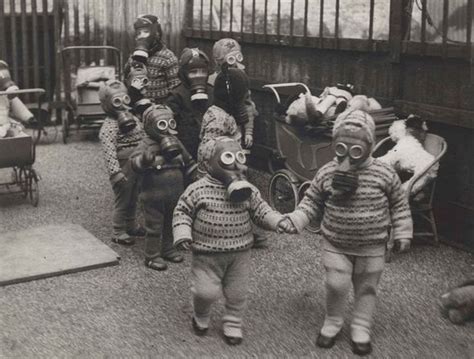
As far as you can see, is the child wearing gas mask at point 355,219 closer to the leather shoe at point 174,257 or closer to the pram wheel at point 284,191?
the leather shoe at point 174,257

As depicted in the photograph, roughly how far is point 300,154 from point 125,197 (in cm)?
155

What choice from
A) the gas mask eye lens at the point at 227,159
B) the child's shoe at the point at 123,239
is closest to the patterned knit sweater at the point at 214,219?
the gas mask eye lens at the point at 227,159

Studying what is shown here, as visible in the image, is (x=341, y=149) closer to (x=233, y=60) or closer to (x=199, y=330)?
(x=199, y=330)

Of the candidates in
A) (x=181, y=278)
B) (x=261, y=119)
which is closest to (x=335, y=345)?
(x=181, y=278)

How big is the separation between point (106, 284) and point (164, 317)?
75 centimetres

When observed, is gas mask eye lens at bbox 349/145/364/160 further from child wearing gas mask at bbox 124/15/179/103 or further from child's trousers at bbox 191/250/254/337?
A: child wearing gas mask at bbox 124/15/179/103

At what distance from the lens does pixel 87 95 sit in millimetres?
10250

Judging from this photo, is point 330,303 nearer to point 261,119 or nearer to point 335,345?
point 335,345

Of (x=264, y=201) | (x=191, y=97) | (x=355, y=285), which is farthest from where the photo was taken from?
(x=191, y=97)

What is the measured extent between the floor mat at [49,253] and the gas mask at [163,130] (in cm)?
94

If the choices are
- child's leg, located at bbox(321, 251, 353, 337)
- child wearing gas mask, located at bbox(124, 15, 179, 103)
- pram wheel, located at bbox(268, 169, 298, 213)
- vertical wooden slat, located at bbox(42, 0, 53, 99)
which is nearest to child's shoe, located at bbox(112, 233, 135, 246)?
child wearing gas mask, located at bbox(124, 15, 179, 103)

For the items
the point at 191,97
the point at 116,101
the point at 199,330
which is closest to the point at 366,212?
the point at 199,330

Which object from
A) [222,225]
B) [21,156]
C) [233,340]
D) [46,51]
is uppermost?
[46,51]

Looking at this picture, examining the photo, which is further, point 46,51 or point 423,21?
point 46,51
